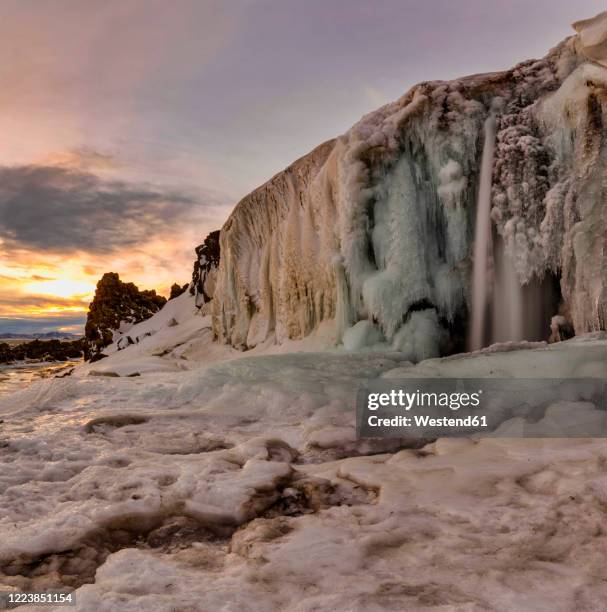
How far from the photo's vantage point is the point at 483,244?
8219 mm

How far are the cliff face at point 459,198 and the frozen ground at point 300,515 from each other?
2521mm

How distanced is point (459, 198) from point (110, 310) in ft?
75.5

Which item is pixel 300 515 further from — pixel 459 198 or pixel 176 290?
pixel 176 290

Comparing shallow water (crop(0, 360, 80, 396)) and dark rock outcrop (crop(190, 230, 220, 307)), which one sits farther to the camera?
dark rock outcrop (crop(190, 230, 220, 307))

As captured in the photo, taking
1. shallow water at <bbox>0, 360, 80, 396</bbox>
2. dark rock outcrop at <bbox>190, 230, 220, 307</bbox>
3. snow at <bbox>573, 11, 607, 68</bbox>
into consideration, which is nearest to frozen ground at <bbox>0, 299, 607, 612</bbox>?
snow at <bbox>573, 11, 607, 68</bbox>

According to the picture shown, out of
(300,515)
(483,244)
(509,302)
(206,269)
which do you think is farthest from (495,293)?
(206,269)

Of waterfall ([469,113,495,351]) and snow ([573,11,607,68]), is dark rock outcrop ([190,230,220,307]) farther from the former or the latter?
snow ([573,11,607,68])

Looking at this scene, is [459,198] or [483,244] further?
[459,198]

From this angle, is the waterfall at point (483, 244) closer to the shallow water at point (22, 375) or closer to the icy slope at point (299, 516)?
→ the icy slope at point (299, 516)

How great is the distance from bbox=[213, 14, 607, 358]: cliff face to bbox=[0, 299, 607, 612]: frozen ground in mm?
2521

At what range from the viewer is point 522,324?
802cm

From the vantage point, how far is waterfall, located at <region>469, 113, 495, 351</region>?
8.22 m

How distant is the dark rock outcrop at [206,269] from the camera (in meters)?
22.8

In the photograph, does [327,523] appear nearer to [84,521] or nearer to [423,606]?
[423,606]
